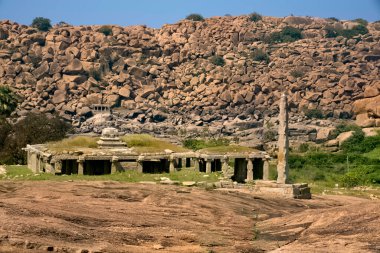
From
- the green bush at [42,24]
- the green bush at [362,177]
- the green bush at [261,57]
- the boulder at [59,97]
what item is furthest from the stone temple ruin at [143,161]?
the green bush at [42,24]

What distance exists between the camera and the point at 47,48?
14950 centimetres

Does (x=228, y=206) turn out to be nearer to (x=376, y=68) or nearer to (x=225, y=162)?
(x=225, y=162)

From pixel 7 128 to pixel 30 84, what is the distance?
76.2 m

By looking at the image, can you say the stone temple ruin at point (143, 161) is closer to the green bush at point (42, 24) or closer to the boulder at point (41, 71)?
the boulder at point (41, 71)

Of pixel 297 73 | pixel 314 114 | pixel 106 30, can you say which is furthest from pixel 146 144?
pixel 106 30

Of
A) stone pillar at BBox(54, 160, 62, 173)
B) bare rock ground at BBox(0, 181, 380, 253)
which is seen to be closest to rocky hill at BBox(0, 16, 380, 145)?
stone pillar at BBox(54, 160, 62, 173)

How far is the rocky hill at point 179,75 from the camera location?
5246 inches

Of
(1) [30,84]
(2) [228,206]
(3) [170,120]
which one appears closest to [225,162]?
(2) [228,206]

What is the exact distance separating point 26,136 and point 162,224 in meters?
43.4

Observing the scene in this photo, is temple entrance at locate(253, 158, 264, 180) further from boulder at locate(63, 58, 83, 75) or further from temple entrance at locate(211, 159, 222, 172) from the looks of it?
boulder at locate(63, 58, 83, 75)

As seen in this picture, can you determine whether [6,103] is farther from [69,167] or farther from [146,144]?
[69,167]

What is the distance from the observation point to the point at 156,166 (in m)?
43.7

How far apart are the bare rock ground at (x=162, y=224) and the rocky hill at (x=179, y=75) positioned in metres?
93.1

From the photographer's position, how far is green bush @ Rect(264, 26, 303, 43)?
590 ft
